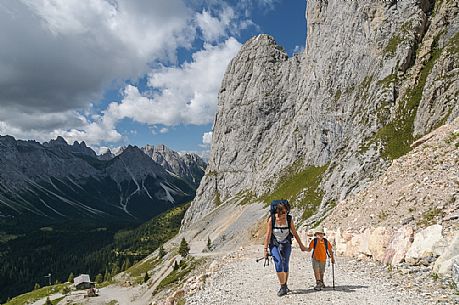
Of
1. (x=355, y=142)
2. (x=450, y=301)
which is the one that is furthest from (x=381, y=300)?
(x=355, y=142)

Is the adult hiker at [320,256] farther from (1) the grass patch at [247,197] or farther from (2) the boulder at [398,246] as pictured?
(1) the grass patch at [247,197]

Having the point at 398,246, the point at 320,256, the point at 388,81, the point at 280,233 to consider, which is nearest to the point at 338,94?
the point at 388,81

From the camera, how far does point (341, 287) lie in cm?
1541

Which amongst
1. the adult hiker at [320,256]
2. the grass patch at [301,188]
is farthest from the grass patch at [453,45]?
the adult hiker at [320,256]

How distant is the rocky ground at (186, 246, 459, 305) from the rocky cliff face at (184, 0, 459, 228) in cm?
4814

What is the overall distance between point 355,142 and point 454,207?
61639 mm

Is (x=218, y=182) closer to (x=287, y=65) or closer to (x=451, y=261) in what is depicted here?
(x=287, y=65)

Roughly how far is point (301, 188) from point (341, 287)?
8024 centimetres

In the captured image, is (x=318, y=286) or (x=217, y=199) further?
(x=217, y=199)

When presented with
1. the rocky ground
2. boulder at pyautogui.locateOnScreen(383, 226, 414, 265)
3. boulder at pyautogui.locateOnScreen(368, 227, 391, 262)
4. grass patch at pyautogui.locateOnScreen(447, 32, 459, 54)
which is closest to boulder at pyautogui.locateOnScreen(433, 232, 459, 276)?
the rocky ground

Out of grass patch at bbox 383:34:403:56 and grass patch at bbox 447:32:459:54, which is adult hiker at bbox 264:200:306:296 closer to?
grass patch at bbox 447:32:459:54

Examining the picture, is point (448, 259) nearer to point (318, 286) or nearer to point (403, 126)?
point (318, 286)

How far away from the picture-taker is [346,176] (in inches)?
2854

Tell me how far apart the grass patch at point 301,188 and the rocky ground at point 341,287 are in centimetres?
5916
